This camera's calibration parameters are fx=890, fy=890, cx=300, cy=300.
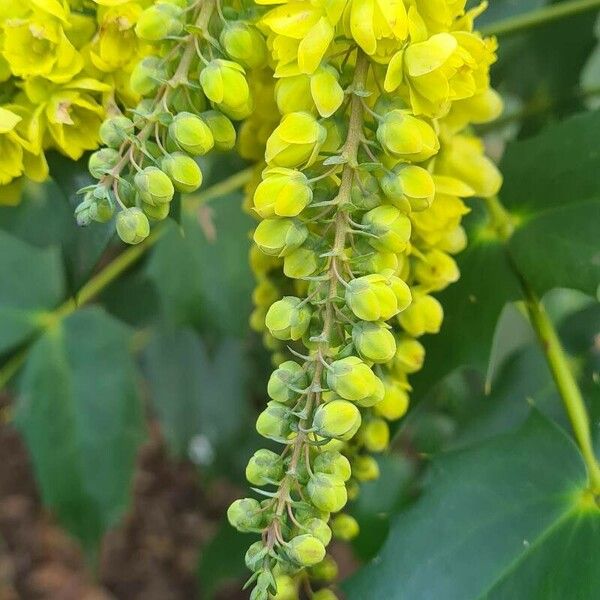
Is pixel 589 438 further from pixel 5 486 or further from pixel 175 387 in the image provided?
pixel 5 486

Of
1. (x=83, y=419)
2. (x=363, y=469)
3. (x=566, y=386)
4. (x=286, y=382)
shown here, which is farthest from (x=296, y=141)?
(x=83, y=419)

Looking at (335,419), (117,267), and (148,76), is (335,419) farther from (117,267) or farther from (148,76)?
(117,267)

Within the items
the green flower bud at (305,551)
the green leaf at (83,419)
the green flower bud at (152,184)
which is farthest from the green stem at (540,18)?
the green leaf at (83,419)

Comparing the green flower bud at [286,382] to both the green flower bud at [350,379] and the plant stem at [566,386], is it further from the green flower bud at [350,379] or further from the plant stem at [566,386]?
the plant stem at [566,386]

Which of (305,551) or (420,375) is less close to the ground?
(305,551)

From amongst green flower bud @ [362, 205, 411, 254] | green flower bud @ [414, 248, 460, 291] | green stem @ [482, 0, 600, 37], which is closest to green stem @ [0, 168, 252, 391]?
green stem @ [482, 0, 600, 37]

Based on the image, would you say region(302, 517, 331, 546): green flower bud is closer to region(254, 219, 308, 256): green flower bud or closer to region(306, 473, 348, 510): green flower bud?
region(306, 473, 348, 510): green flower bud

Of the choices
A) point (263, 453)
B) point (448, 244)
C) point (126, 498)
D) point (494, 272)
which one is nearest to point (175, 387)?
point (126, 498)
